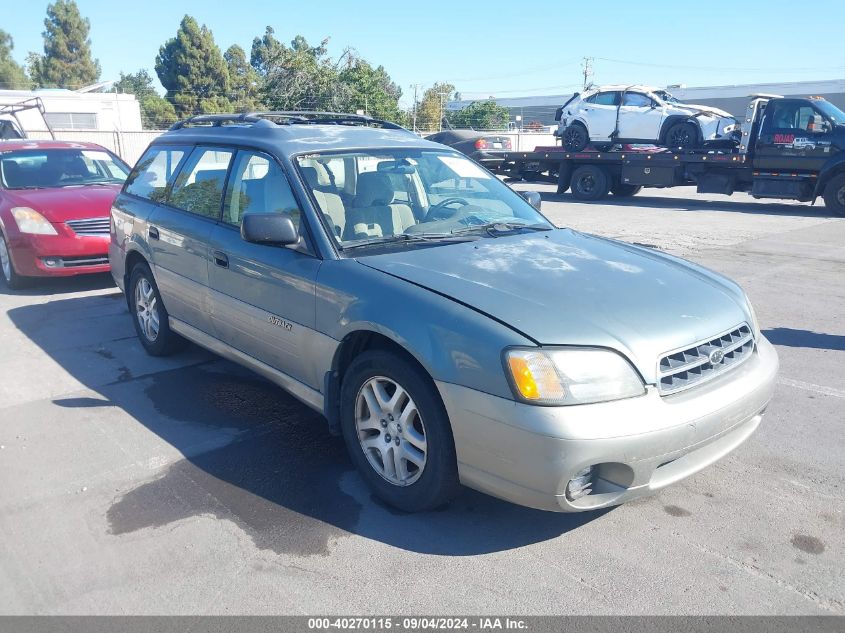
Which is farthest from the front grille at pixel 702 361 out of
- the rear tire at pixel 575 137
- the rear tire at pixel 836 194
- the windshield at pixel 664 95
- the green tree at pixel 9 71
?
the green tree at pixel 9 71

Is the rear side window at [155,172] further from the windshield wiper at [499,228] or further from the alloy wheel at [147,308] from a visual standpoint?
the windshield wiper at [499,228]

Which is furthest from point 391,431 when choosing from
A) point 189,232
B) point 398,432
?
point 189,232

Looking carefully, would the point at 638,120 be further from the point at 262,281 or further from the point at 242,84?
the point at 242,84

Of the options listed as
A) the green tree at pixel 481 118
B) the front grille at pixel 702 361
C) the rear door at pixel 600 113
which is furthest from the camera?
the green tree at pixel 481 118

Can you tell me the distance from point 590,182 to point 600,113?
5.91 ft

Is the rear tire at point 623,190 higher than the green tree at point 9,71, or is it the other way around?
the green tree at point 9,71

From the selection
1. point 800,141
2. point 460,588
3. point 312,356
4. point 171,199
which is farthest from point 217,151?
point 800,141

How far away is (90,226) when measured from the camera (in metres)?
8.17

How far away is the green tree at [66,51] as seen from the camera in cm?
6900

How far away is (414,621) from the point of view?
2.75 meters

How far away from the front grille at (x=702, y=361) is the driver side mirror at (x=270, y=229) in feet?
6.46

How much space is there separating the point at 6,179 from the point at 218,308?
19.2 feet

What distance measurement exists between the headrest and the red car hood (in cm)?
486

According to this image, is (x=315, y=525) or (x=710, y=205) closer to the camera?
(x=315, y=525)
